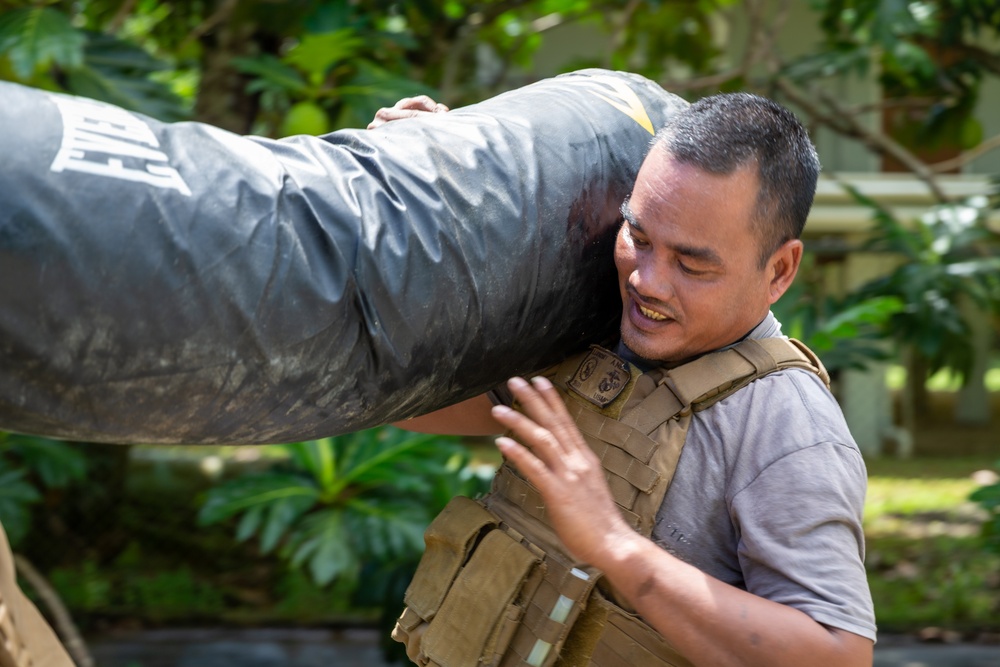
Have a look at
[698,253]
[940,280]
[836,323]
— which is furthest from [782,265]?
[940,280]

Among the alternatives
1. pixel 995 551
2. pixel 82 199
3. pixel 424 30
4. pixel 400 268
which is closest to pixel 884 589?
pixel 995 551

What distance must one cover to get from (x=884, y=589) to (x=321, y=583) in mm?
3551

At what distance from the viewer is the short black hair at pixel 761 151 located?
177 cm

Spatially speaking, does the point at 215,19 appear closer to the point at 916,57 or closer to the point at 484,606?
the point at 916,57

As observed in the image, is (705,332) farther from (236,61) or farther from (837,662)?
(236,61)

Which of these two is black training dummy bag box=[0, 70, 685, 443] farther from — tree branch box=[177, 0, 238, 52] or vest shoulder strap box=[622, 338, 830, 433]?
tree branch box=[177, 0, 238, 52]

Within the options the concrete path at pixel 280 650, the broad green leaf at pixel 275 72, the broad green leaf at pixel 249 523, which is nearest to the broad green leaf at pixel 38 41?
the broad green leaf at pixel 275 72

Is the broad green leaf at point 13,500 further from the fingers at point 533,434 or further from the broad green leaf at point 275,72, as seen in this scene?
the fingers at point 533,434

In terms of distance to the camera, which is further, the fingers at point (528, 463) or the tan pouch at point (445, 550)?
the tan pouch at point (445, 550)

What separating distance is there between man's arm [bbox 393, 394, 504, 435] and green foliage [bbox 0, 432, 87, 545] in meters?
2.31

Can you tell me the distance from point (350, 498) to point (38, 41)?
1.91 m

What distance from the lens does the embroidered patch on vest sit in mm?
1923

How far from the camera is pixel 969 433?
10359 millimetres

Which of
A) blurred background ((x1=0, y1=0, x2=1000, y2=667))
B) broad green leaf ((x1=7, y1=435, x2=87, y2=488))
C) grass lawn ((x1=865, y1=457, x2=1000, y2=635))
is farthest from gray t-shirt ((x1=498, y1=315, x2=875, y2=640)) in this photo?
grass lawn ((x1=865, y1=457, x2=1000, y2=635))
